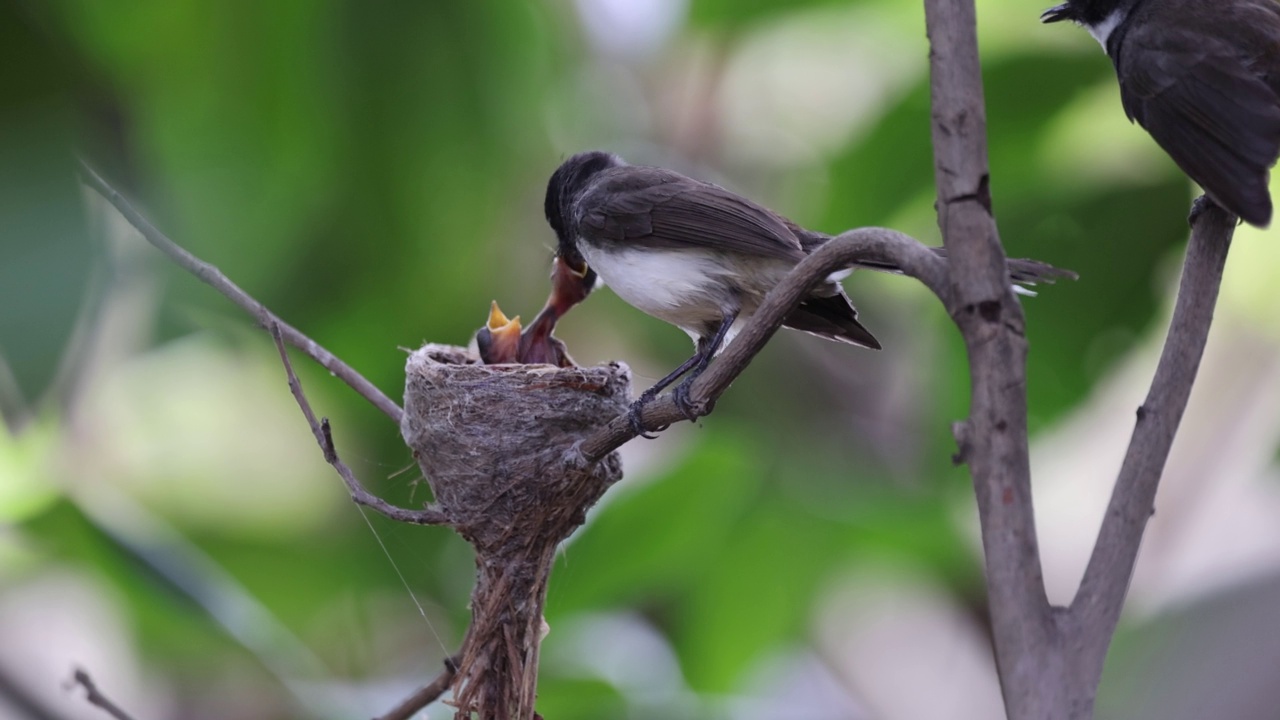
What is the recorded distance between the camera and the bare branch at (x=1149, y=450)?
809mm

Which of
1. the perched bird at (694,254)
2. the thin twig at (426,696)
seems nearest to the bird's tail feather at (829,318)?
the perched bird at (694,254)

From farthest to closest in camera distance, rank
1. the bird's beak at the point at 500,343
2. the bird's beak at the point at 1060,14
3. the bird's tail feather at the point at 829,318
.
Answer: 1. the bird's beak at the point at 500,343
2. the bird's tail feather at the point at 829,318
3. the bird's beak at the point at 1060,14

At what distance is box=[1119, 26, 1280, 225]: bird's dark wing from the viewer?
1.05 meters

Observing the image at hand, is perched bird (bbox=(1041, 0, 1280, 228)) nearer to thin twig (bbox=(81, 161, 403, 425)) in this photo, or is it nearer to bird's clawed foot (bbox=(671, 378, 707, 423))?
bird's clawed foot (bbox=(671, 378, 707, 423))

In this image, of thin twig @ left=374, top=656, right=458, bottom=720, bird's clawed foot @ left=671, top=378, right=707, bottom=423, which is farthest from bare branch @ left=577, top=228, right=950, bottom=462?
thin twig @ left=374, top=656, right=458, bottom=720

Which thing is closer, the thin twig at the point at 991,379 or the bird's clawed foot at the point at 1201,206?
the thin twig at the point at 991,379

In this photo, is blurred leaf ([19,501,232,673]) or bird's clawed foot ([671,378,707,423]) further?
blurred leaf ([19,501,232,673])

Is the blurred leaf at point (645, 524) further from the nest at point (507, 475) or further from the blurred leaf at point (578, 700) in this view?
the nest at point (507, 475)

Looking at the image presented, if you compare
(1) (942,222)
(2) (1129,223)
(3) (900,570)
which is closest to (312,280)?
(3) (900,570)

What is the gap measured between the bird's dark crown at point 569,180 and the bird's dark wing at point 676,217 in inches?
5.1

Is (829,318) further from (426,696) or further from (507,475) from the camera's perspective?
(426,696)

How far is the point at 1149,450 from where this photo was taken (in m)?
0.91

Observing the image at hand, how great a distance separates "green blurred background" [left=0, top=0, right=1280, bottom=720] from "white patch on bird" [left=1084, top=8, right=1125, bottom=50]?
160 centimetres

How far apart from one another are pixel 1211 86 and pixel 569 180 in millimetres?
1266
